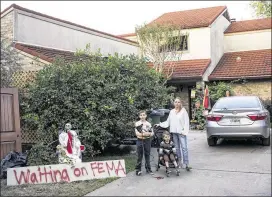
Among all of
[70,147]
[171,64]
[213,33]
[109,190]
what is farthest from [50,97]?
[213,33]

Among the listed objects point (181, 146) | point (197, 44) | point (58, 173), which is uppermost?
point (197, 44)

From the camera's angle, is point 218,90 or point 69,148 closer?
point 69,148

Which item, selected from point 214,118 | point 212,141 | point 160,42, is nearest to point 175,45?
point 160,42

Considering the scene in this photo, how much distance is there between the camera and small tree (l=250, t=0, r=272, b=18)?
30.1m

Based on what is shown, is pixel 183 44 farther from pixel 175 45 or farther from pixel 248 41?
pixel 248 41

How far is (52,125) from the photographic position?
26.3ft

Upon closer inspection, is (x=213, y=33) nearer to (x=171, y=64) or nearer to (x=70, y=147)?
(x=171, y=64)

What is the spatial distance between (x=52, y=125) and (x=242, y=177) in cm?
447

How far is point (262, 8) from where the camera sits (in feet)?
100

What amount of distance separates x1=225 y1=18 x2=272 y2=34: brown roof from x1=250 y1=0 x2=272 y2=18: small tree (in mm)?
9201

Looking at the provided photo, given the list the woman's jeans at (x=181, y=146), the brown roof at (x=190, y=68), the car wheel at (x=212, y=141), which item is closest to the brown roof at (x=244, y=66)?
Answer: the brown roof at (x=190, y=68)

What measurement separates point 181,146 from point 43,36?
8.02 meters

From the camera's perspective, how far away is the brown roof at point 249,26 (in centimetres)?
Result: 2056

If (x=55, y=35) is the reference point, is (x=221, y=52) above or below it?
above
